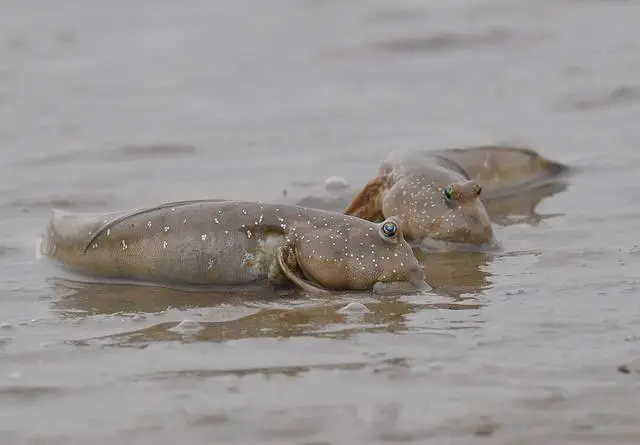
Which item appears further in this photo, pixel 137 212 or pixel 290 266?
pixel 137 212

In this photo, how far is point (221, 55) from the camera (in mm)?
10750

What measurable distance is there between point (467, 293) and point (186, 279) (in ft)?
3.87

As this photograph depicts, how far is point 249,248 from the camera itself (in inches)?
202

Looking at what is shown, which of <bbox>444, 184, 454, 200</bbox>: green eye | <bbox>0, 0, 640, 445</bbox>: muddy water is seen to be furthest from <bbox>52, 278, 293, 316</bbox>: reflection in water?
<bbox>444, 184, 454, 200</bbox>: green eye

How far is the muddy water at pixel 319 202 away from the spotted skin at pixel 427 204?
0.16 meters

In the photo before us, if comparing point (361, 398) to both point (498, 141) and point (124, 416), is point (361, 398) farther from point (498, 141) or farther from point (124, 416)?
point (498, 141)

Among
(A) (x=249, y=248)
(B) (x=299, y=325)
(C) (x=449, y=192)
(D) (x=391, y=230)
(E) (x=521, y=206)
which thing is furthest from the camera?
(E) (x=521, y=206)

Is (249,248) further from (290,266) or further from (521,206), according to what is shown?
(521,206)

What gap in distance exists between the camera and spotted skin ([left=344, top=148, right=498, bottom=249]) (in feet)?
19.2

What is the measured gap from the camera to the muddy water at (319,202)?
3719 mm

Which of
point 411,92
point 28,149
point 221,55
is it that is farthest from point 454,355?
point 221,55

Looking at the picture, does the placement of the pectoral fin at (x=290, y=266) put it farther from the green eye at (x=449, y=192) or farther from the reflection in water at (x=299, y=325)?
the green eye at (x=449, y=192)

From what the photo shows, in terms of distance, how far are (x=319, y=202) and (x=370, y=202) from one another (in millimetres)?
585

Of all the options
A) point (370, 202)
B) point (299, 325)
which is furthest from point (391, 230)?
point (370, 202)
